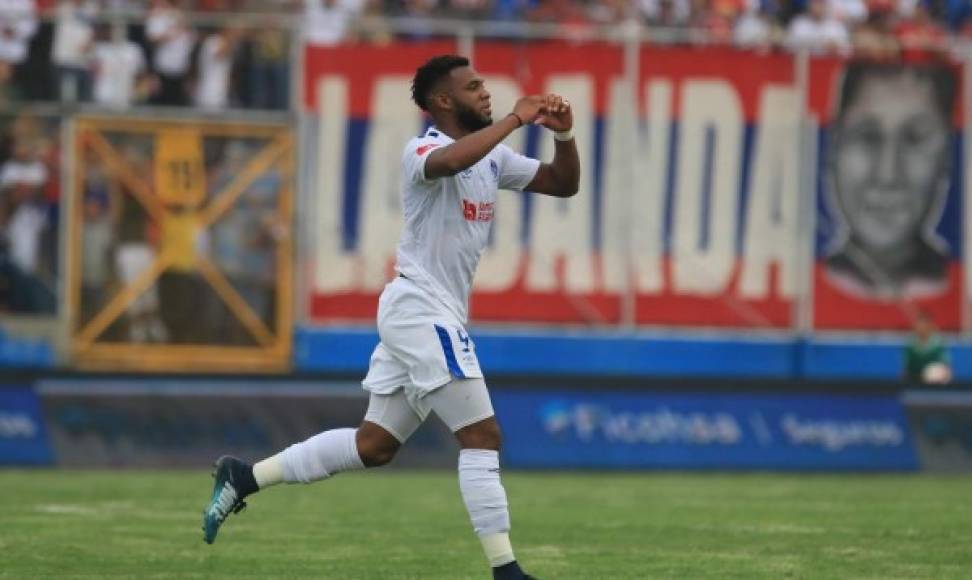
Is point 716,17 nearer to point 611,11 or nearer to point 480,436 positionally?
point 611,11

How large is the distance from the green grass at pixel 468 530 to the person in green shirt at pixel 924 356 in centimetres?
438

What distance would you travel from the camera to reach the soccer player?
9375 mm

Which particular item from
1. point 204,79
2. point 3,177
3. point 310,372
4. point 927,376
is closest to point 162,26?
point 204,79

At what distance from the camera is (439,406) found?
9594mm

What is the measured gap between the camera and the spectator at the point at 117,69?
22.5 meters

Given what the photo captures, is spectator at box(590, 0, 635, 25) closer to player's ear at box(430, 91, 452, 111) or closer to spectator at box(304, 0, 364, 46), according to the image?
spectator at box(304, 0, 364, 46)

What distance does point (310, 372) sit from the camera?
70.4 ft

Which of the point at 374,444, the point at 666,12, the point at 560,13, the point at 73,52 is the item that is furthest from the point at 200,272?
the point at 374,444

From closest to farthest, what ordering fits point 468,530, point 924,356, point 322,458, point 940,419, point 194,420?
1. point 322,458
2. point 468,530
3. point 194,420
4. point 940,419
5. point 924,356

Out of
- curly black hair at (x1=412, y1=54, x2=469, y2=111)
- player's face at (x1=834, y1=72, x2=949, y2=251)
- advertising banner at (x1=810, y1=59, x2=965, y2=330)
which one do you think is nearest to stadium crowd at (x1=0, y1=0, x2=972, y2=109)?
advertising banner at (x1=810, y1=59, x2=965, y2=330)

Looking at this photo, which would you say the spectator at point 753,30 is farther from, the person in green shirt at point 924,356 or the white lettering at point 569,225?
the person in green shirt at point 924,356

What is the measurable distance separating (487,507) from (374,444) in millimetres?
804

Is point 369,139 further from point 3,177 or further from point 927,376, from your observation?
point 927,376

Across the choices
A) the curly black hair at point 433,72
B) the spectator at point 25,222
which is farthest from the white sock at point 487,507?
the spectator at point 25,222
